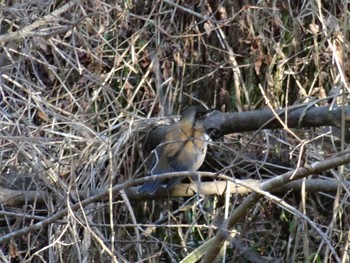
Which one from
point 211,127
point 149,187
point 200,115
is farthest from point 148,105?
point 149,187

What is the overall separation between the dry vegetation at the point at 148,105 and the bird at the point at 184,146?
12 centimetres

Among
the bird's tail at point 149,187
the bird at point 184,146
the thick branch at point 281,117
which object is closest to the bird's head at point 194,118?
the bird at point 184,146

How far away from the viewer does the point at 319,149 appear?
16.1 feet

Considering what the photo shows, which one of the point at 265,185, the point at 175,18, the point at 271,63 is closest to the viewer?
the point at 265,185

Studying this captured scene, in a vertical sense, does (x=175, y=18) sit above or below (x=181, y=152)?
above

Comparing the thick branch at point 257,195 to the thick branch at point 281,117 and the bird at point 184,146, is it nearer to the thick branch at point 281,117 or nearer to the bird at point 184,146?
the thick branch at point 281,117

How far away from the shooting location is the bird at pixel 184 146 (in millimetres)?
5023

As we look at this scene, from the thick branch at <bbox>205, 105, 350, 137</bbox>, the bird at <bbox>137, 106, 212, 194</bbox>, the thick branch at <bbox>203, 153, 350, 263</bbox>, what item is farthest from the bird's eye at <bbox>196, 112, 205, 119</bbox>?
the thick branch at <bbox>203, 153, 350, 263</bbox>

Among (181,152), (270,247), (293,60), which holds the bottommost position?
(270,247)

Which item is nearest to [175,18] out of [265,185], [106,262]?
[106,262]

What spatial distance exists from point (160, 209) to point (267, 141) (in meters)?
0.80

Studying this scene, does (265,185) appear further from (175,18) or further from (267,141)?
(175,18)

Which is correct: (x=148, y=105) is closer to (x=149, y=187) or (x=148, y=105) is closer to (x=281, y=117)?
(x=149, y=187)

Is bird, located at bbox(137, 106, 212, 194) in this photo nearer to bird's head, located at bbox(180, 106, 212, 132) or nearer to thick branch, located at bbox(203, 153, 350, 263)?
bird's head, located at bbox(180, 106, 212, 132)
